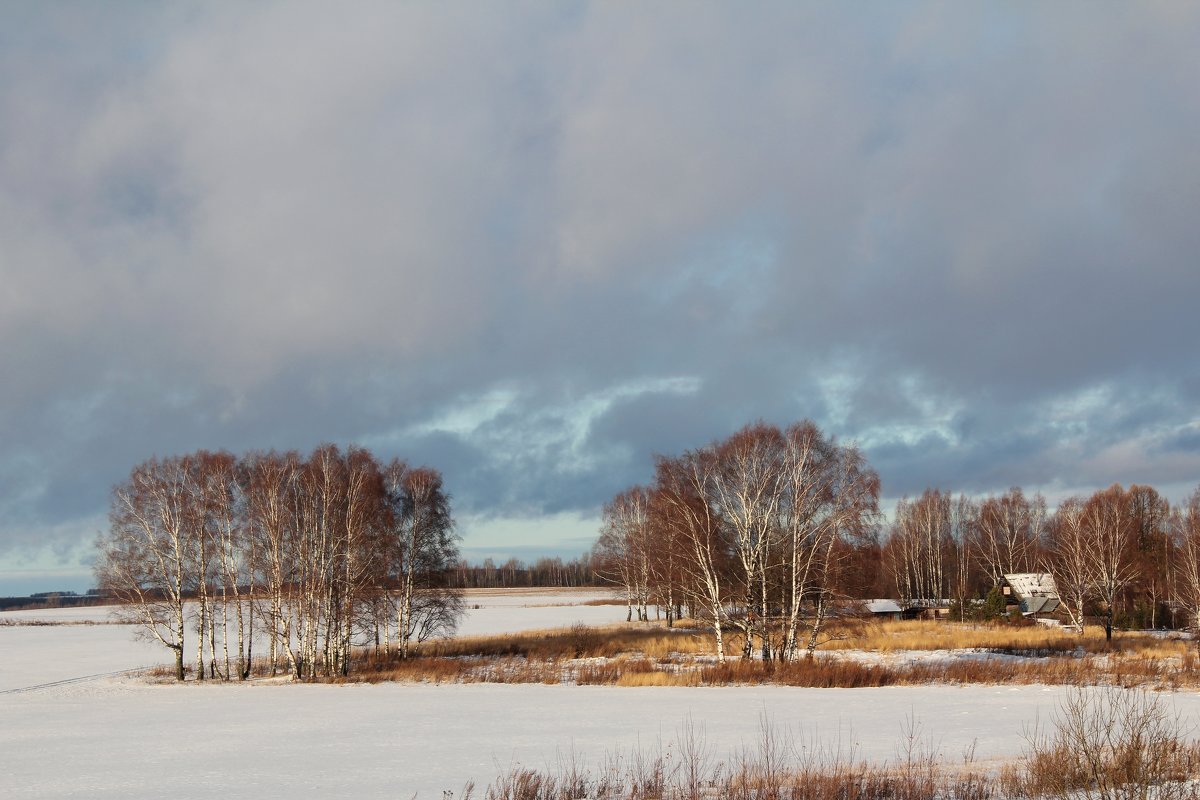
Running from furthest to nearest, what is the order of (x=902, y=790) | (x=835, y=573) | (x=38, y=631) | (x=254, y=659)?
1. (x=38, y=631)
2. (x=254, y=659)
3. (x=835, y=573)
4. (x=902, y=790)

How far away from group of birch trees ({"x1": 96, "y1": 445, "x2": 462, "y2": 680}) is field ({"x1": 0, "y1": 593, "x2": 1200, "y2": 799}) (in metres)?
3.92

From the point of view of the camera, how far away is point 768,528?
38.5m

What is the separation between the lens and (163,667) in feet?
146

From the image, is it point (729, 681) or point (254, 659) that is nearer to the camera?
point (729, 681)

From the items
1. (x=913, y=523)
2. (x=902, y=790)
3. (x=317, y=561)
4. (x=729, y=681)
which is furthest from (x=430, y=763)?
(x=913, y=523)

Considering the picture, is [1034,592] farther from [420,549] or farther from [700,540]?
[420,549]

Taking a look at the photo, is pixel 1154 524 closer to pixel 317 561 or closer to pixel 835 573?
pixel 835 573

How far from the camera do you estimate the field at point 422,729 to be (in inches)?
611

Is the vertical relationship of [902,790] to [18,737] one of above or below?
above

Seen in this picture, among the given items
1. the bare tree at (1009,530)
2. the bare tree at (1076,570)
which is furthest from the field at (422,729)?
the bare tree at (1009,530)

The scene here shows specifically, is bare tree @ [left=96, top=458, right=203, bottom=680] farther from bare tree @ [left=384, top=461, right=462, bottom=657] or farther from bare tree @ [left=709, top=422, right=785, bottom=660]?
bare tree @ [left=709, top=422, right=785, bottom=660]

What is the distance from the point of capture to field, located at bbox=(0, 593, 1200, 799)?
1551 cm

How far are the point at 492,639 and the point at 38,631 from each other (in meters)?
54.6

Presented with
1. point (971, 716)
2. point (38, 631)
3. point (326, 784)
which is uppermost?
point (326, 784)
